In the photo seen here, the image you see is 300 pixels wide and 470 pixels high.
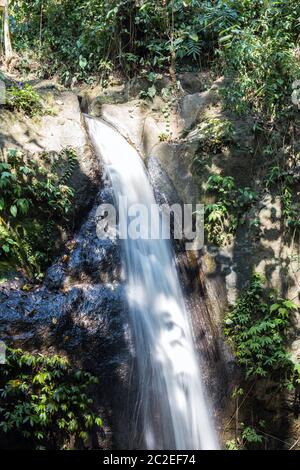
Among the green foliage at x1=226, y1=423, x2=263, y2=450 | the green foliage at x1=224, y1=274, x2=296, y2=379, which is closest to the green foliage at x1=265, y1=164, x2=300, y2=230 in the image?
the green foliage at x1=224, y1=274, x2=296, y2=379

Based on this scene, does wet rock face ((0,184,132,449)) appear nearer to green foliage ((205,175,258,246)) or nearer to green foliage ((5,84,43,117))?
green foliage ((205,175,258,246))

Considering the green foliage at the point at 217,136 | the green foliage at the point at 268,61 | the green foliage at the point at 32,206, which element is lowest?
the green foliage at the point at 32,206

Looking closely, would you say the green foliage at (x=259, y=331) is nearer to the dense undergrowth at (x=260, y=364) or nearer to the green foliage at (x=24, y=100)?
the dense undergrowth at (x=260, y=364)

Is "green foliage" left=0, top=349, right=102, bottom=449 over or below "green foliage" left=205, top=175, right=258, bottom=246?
below

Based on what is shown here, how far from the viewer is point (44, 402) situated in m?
4.39

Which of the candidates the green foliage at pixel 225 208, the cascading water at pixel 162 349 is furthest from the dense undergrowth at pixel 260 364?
the green foliage at pixel 225 208

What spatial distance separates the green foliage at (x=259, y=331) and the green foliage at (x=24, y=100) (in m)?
4.32

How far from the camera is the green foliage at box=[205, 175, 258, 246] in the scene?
6699 mm

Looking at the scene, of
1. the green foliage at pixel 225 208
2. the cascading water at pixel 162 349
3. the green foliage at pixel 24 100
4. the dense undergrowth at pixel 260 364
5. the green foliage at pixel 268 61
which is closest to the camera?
the cascading water at pixel 162 349

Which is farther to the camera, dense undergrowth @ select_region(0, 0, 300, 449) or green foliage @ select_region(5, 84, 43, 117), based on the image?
green foliage @ select_region(5, 84, 43, 117)

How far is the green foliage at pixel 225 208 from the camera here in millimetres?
6699

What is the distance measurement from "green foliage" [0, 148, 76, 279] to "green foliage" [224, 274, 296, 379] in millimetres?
2797

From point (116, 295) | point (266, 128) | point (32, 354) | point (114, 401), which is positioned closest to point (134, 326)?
point (116, 295)

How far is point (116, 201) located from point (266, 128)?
2.93 metres
